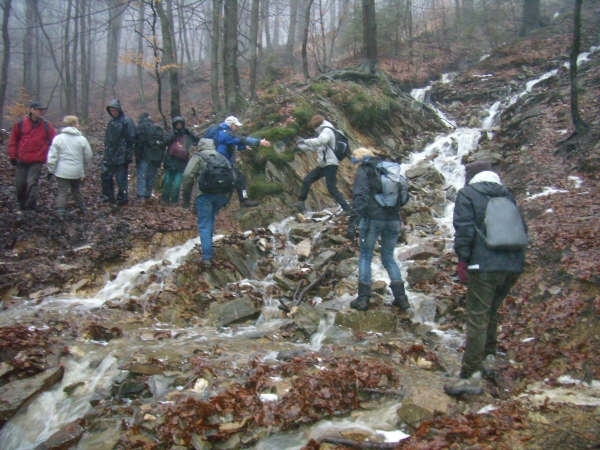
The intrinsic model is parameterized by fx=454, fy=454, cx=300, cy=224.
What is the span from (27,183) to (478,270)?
29.6 ft

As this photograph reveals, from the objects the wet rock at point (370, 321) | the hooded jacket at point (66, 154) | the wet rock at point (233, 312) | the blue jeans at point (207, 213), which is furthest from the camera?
the hooded jacket at point (66, 154)

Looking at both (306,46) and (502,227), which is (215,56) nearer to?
(306,46)

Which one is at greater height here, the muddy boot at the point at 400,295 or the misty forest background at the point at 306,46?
the misty forest background at the point at 306,46

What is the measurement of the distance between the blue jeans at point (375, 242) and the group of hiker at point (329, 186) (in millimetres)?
16

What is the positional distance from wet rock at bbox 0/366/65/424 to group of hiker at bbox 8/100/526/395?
3532 millimetres

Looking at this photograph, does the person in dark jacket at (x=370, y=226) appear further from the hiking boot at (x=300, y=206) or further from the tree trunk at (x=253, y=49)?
the tree trunk at (x=253, y=49)

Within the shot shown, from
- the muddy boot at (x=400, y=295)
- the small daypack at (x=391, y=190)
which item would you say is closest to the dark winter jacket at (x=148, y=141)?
the small daypack at (x=391, y=190)

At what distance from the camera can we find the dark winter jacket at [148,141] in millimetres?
10656

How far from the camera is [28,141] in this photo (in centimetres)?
930

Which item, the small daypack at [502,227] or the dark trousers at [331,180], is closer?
the small daypack at [502,227]

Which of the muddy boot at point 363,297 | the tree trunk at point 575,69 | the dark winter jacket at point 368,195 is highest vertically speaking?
the tree trunk at point 575,69

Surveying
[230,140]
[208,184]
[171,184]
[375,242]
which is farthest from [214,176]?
[171,184]

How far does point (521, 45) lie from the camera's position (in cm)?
2070

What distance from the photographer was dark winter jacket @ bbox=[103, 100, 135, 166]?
10.2 metres
